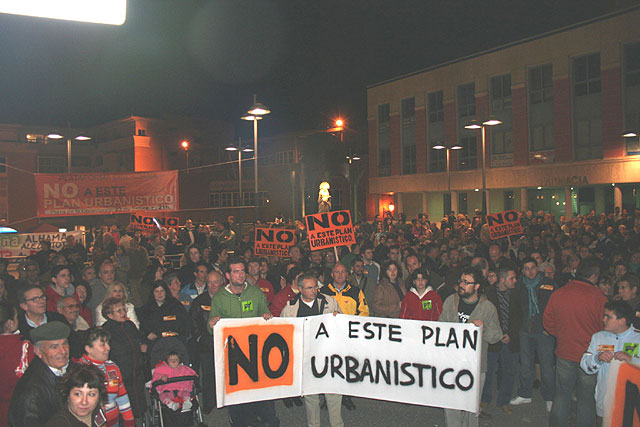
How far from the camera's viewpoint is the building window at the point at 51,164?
197 feet

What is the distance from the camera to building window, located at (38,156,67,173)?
→ 59.9 m

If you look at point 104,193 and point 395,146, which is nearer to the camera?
point 104,193

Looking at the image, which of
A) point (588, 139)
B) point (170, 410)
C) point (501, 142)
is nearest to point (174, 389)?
point (170, 410)

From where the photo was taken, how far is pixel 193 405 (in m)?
6.12

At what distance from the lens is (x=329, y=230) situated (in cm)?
1164

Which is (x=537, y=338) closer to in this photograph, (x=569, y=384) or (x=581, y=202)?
(x=569, y=384)

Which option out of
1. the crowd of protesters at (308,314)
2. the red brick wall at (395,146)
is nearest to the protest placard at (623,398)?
the crowd of protesters at (308,314)

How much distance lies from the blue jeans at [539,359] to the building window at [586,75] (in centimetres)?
3136

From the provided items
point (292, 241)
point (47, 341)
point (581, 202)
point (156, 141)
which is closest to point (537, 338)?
point (47, 341)

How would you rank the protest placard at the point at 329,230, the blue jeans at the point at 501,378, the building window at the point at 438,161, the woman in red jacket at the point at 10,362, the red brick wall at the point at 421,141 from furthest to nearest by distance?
1. the red brick wall at the point at 421,141
2. the building window at the point at 438,161
3. the protest placard at the point at 329,230
4. the blue jeans at the point at 501,378
5. the woman in red jacket at the point at 10,362

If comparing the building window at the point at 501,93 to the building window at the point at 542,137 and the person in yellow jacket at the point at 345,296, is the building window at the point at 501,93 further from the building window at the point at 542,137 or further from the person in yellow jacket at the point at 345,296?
the person in yellow jacket at the point at 345,296

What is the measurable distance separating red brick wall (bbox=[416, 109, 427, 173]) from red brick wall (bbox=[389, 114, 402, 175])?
209cm

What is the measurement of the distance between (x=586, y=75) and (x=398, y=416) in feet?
111

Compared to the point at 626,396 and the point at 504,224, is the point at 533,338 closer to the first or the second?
the point at 626,396
